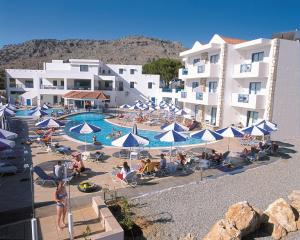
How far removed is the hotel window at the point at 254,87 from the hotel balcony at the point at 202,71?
3907 millimetres

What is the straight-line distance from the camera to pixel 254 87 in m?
27.8

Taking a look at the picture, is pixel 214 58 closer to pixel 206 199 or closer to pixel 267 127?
pixel 267 127

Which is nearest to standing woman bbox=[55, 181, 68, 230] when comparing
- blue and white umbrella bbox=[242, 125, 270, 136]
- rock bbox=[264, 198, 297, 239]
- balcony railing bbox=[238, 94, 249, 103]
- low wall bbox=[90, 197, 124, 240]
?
low wall bbox=[90, 197, 124, 240]

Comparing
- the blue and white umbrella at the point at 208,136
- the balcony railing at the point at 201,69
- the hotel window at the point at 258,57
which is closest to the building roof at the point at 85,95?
the balcony railing at the point at 201,69

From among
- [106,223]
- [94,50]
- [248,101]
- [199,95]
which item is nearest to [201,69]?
[199,95]

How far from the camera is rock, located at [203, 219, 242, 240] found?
8.28m

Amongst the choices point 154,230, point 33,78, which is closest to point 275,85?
point 154,230

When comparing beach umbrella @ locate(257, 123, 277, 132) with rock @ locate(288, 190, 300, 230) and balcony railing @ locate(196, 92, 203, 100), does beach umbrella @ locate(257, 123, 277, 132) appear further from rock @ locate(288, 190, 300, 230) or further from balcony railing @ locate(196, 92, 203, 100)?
balcony railing @ locate(196, 92, 203, 100)

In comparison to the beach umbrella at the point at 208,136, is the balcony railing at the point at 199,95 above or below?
above

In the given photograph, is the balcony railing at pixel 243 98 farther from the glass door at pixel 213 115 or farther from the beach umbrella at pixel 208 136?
the beach umbrella at pixel 208 136

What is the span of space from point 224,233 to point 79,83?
52.1 m

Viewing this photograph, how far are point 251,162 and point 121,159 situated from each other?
8.69m

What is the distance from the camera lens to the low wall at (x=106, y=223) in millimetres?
7922

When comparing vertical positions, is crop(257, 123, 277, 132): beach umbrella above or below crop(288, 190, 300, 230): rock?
above
